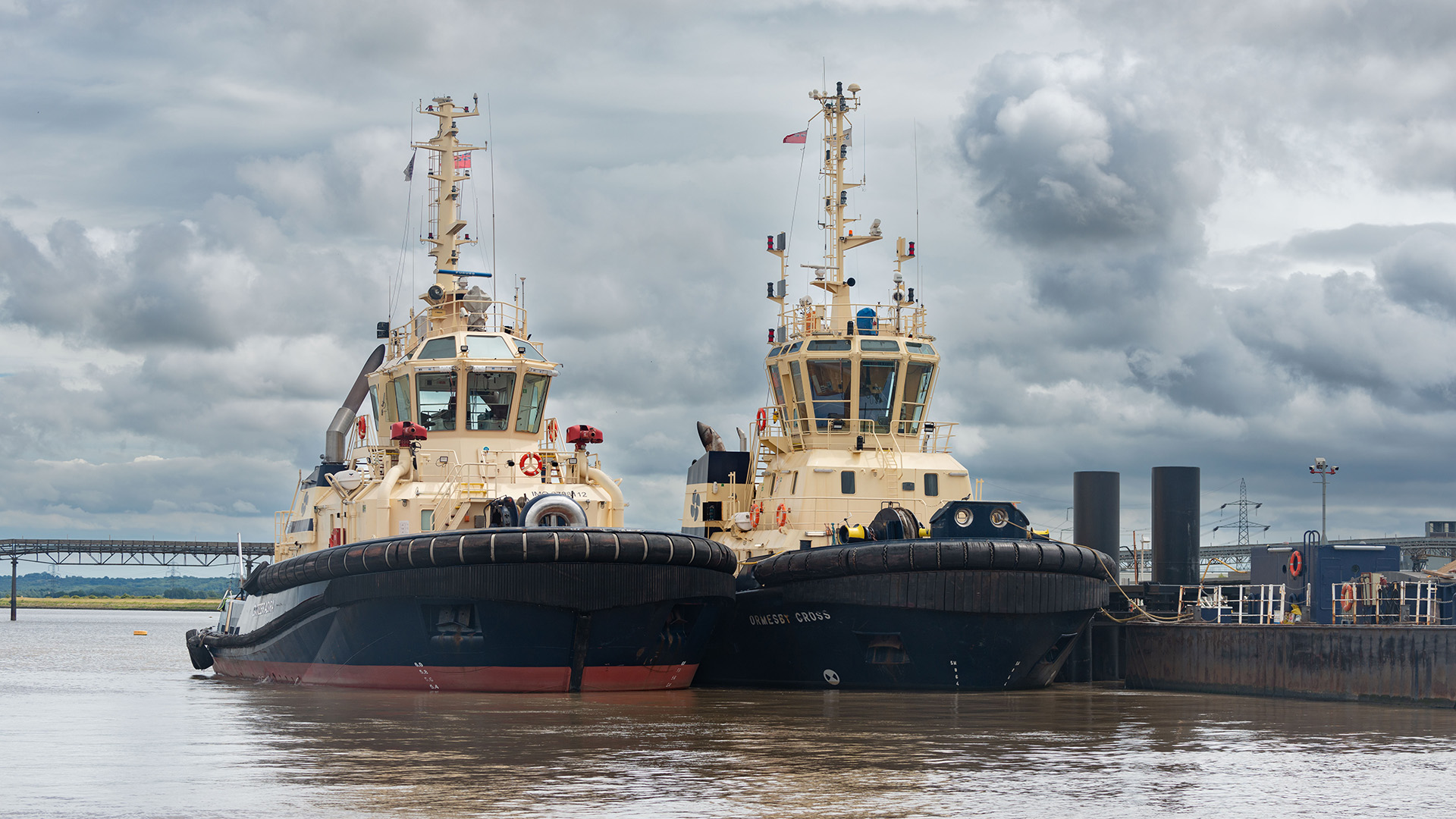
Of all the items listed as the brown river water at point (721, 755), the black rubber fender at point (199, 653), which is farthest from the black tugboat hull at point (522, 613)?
the black rubber fender at point (199, 653)

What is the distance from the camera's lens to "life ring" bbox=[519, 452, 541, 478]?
24.8 m

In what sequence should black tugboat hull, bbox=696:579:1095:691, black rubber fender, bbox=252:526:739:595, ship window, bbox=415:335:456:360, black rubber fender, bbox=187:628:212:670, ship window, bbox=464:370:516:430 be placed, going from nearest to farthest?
black rubber fender, bbox=252:526:739:595, black tugboat hull, bbox=696:579:1095:691, ship window, bbox=464:370:516:430, ship window, bbox=415:335:456:360, black rubber fender, bbox=187:628:212:670

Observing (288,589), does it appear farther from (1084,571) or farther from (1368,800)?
(1368,800)

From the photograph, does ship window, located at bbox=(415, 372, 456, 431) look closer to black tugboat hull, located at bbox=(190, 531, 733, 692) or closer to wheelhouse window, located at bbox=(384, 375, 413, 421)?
wheelhouse window, located at bbox=(384, 375, 413, 421)

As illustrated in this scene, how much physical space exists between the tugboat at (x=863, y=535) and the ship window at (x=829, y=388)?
0.08 feet

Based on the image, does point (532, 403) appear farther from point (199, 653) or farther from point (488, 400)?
point (199, 653)

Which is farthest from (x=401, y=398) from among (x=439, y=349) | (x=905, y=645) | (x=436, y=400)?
(x=905, y=645)

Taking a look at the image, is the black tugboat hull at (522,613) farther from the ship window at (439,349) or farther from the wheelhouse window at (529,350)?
the wheelhouse window at (529,350)

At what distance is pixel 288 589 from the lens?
24625mm

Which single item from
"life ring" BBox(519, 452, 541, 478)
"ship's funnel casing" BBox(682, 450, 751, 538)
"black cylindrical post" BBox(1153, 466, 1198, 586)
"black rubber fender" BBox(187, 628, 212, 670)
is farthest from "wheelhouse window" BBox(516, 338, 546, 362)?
"black cylindrical post" BBox(1153, 466, 1198, 586)

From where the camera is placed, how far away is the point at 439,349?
2578 cm

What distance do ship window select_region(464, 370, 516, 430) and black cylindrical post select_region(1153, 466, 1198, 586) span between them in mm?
12289

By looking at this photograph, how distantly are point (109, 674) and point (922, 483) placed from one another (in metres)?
18.9

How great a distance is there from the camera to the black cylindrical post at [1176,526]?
2852 cm
